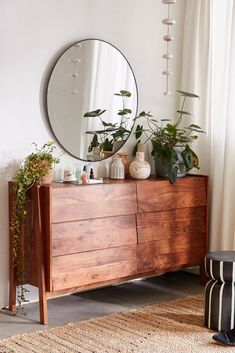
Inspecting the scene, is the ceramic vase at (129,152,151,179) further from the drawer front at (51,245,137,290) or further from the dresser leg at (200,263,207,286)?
the dresser leg at (200,263,207,286)

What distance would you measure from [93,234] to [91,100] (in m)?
0.97

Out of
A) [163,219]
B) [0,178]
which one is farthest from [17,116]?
[163,219]

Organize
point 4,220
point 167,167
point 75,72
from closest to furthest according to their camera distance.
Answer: point 4,220 → point 75,72 → point 167,167

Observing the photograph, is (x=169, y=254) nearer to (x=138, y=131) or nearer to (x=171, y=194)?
(x=171, y=194)

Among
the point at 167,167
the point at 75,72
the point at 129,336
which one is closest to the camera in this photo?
the point at 129,336

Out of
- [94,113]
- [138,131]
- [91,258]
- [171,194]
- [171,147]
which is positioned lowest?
[91,258]

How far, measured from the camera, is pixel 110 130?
13.8 ft

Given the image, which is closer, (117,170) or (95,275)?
(95,275)

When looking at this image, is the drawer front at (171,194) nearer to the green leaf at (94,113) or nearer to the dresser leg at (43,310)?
the green leaf at (94,113)

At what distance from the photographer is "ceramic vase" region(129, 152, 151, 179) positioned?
413 centimetres

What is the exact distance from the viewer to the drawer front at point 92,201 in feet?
11.5

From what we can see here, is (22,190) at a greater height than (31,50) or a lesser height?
lesser

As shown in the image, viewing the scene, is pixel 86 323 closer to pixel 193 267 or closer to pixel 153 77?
pixel 193 267

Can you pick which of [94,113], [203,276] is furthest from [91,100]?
[203,276]
